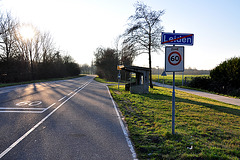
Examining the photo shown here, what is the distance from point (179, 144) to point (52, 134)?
3545 millimetres

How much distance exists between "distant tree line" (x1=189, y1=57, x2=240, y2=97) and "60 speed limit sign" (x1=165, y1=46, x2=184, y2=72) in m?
16.6

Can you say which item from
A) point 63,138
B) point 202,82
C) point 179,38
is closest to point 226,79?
point 202,82

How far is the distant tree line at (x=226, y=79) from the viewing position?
19.5 meters

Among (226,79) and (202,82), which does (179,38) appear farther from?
(202,82)

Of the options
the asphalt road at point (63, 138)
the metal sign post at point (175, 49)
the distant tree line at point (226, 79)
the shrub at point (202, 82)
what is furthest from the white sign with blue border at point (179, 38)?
the shrub at point (202, 82)

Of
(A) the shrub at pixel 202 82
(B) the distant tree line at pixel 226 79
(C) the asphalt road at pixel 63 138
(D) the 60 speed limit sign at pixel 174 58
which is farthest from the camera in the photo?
(A) the shrub at pixel 202 82

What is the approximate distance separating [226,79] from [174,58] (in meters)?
19.8

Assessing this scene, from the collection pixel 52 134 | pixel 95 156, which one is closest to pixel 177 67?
pixel 95 156

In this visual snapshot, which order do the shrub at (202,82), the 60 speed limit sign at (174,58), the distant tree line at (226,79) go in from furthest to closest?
the shrub at (202,82) → the distant tree line at (226,79) → the 60 speed limit sign at (174,58)

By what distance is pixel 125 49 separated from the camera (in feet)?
69.8

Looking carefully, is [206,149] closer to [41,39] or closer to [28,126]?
[28,126]

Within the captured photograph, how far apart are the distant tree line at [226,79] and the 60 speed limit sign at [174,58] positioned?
16.6 m

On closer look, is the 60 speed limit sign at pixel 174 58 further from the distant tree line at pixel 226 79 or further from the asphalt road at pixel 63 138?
the distant tree line at pixel 226 79

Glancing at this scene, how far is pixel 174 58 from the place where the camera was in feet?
16.2
